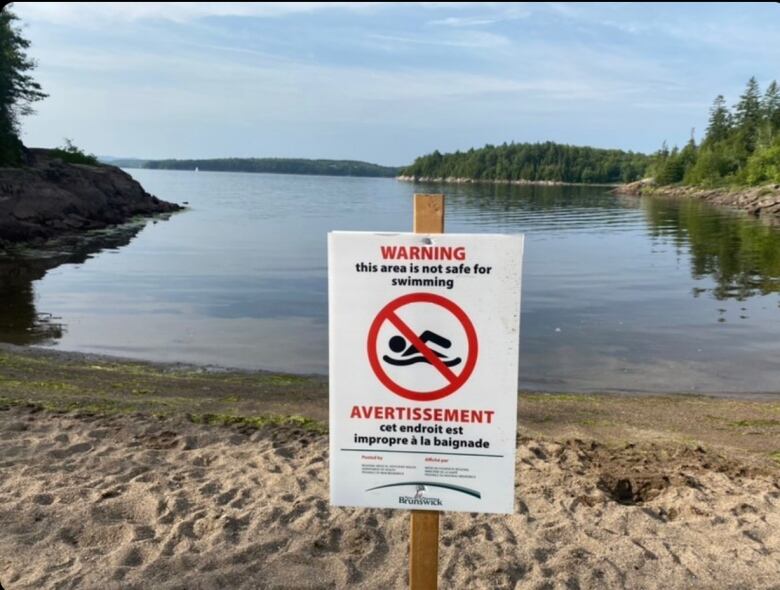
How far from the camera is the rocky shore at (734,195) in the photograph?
203 ft

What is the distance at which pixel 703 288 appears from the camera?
22.2m

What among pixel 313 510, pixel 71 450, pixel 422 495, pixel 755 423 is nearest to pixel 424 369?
pixel 422 495

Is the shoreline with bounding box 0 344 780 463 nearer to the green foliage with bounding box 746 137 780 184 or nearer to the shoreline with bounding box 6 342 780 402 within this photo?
the shoreline with bounding box 6 342 780 402

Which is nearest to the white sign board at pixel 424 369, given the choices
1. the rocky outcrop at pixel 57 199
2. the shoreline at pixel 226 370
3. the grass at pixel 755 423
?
the grass at pixel 755 423

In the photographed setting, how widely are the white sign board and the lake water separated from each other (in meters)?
8.63

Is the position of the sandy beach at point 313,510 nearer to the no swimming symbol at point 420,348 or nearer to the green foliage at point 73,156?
A: the no swimming symbol at point 420,348

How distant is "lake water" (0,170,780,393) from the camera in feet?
41.9

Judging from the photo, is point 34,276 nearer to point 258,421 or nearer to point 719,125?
point 258,421

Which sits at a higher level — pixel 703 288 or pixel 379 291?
pixel 379 291

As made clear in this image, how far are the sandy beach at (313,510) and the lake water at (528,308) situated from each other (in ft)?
15.7

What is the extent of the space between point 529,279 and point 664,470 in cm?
1833

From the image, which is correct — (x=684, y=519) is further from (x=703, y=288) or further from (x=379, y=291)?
(x=703, y=288)

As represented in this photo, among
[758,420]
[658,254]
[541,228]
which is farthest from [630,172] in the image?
[758,420]

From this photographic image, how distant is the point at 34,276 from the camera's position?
2269 centimetres
